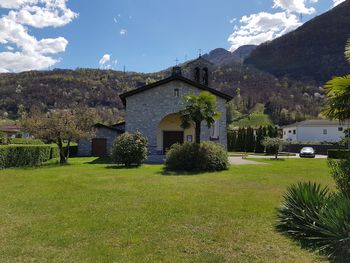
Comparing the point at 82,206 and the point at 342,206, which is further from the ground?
the point at 342,206

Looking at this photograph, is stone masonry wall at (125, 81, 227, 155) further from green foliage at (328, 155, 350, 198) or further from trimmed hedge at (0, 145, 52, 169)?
green foliage at (328, 155, 350, 198)

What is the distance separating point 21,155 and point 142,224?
18.6 meters

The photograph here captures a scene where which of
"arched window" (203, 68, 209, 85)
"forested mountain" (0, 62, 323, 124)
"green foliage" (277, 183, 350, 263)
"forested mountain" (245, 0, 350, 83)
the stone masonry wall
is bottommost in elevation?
"green foliage" (277, 183, 350, 263)

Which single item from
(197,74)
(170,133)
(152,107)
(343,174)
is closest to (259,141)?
(197,74)

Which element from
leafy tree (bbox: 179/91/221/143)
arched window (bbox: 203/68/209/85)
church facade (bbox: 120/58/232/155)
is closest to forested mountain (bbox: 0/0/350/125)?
arched window (bbox: 203/68/209/85)

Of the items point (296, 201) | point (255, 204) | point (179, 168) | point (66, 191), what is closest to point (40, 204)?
point (66, 191)

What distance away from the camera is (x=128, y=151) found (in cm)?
2259

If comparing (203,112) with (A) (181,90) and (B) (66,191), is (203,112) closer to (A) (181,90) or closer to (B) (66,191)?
(A) (181,90)

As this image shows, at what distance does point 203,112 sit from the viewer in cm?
2175

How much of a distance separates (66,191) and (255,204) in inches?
254

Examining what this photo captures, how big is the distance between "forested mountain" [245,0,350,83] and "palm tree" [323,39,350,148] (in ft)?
432

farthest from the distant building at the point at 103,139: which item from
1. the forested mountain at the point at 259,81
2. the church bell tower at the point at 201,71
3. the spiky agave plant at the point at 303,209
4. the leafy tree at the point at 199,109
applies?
the forested mountain at the point at 259,81

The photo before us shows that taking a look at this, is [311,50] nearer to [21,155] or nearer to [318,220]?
[21,155]

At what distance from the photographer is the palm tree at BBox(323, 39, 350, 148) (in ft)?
17.0
